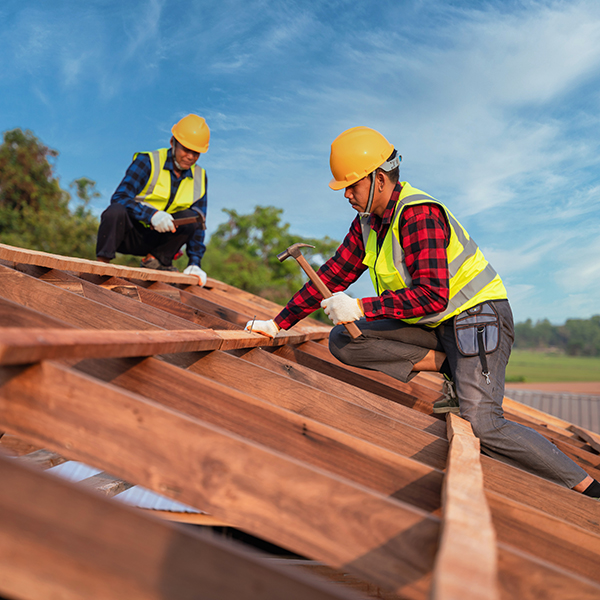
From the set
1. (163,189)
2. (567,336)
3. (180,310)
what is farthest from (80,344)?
(567,336)

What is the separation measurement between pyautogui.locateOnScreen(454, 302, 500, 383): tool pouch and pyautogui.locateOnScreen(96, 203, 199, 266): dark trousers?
3903 millimetres

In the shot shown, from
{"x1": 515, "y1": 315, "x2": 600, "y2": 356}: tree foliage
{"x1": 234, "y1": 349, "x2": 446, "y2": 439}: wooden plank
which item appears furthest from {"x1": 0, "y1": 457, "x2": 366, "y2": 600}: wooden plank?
{"x1": 515, "y1": 315, "x2": 600, "y2": 356}: tree foliage

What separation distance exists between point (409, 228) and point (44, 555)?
2.57 m

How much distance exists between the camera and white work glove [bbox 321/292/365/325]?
328 centimetres

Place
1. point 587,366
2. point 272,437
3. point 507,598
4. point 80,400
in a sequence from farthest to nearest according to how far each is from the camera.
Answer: point 587,366
point 272,437
point 80,400
point 507,598

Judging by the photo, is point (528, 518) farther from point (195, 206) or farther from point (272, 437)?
point (195, 206)

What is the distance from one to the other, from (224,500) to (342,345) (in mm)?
2387

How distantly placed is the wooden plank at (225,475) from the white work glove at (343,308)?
2.07m

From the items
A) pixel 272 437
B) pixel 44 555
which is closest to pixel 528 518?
pixel 272 437

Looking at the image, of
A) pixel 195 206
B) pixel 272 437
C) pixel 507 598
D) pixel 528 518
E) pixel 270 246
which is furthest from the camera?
pixel 270 246

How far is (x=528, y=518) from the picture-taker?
1604mm

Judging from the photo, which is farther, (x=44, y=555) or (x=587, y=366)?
(x=587, y=366)

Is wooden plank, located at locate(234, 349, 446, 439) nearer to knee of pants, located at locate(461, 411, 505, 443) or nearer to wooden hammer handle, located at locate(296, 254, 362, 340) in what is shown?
knee of pants, located at locate(461, 411, 505, 443)

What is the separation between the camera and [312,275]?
3.35 m
